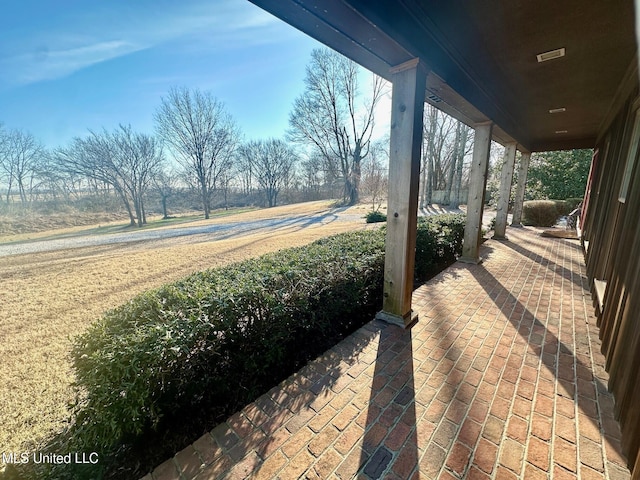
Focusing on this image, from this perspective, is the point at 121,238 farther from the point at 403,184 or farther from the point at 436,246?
Answer: the point at 403,184

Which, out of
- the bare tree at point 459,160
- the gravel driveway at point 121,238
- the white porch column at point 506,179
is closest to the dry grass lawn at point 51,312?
the gravel driveway at point 121,238

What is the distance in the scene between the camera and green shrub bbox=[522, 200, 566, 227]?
30.3 feet

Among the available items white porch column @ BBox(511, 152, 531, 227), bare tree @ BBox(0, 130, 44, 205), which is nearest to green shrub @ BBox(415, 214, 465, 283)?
white porch column @ BBox(511, 152, 531, 227)

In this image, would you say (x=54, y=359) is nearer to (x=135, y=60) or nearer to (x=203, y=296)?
(x=203, y=296)

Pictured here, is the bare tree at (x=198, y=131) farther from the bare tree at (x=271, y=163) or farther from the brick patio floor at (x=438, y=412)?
the brick patio floor at (x=438, y=412)

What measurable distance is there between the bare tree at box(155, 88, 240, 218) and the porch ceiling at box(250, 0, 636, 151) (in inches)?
879

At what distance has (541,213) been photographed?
30.5 feet

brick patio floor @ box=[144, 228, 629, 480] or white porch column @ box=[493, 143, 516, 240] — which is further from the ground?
white porch column @ box=[493, 143, 516, 240]

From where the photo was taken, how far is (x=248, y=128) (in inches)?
997

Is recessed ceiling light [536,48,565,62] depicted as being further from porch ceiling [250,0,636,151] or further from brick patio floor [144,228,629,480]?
brick patio floor [144,228,629,480]

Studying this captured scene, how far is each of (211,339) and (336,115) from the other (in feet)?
79.8

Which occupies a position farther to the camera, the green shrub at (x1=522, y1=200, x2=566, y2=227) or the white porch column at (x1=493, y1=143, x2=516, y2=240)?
the green shrub at (x1=522, y1=200, x2=566, y2=227)

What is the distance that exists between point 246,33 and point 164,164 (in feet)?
77.8

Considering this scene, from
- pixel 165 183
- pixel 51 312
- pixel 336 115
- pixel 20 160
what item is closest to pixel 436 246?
pixel 51 312
